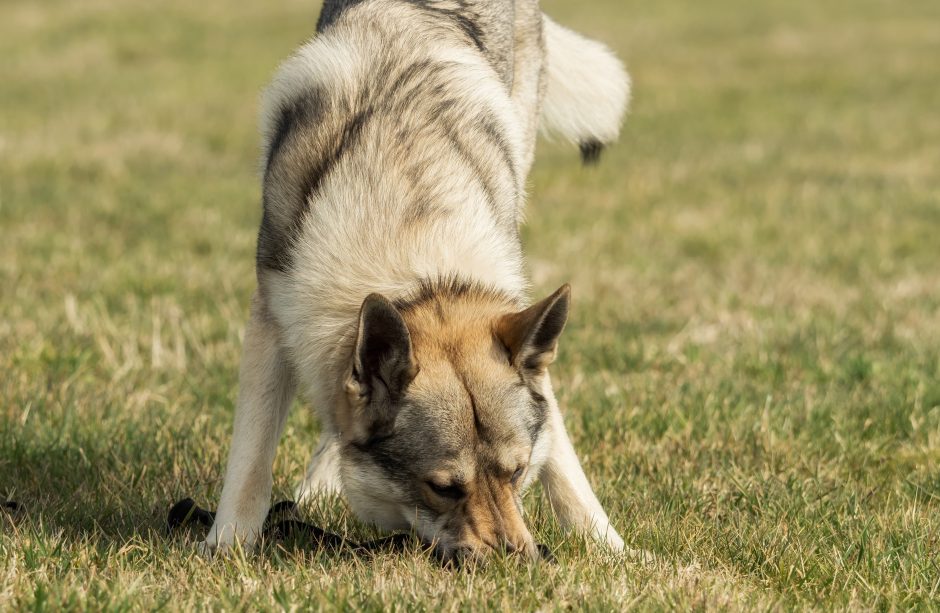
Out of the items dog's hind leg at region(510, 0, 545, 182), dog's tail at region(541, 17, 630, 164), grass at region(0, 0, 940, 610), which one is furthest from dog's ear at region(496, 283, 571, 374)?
dog's tail at region(541, 17, 630, 164)

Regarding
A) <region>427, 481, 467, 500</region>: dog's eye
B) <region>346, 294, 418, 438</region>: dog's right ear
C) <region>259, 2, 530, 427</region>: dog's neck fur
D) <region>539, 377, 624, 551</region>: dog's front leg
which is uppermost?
<region>259, 2, 530, 427</region>: dog's neck fur

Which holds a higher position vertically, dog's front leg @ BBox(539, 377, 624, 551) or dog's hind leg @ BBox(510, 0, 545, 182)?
dog's hind leg @ BBox(510, 0, 545, 182)

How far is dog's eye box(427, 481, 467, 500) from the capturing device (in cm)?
324

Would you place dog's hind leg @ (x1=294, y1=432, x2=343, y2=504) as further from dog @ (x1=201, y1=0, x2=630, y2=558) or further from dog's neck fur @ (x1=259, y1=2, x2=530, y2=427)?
dog's neck fur @ (x1=259, y1=2, x2=530, y2=427)

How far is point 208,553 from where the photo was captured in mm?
3480

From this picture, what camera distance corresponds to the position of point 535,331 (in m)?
3.31

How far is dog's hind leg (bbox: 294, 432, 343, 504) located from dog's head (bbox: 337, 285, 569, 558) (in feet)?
1.83

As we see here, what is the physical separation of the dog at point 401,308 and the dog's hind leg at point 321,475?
0.01 metres

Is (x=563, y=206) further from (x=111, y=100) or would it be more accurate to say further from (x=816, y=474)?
(x=111, y=100)

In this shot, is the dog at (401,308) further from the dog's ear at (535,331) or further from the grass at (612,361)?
the grass at (612,361)

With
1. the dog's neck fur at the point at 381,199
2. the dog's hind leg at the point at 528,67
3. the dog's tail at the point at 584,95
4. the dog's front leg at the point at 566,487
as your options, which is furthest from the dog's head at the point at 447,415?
the dog's tail at the point at 584,95

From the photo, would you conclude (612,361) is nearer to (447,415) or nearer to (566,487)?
(566,487)

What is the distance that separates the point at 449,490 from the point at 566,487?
0.70m

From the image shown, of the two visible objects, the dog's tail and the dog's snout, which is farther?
the dog's tail
